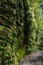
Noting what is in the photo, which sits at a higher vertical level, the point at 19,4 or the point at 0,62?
the point at 19,4

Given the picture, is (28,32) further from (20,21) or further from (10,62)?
(10,62)

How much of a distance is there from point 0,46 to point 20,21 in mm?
2857

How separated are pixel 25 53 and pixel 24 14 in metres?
2.49

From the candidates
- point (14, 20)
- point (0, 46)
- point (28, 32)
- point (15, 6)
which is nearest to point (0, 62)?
point (0, 46)

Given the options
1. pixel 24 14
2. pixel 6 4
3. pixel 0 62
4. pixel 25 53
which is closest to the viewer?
pixel 0 62

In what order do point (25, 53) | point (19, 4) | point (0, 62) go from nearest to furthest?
1. point (0, 62)
2. point (19, 4)
3. point (25, 53)

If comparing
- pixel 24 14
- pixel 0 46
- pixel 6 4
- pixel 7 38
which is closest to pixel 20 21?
pixel 24 14

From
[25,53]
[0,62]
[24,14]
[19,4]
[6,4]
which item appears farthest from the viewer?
[25,53]

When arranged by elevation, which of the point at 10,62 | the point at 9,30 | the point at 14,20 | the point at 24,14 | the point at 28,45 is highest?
the point at 24,14

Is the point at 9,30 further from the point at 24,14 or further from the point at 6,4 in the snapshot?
the point at 24,14

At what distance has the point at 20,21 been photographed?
26.7ft

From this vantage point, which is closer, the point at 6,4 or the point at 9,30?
the point at 9,30

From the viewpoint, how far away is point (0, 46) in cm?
558

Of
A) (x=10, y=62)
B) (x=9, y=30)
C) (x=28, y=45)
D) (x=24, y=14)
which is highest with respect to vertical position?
(x=24, y=14)
